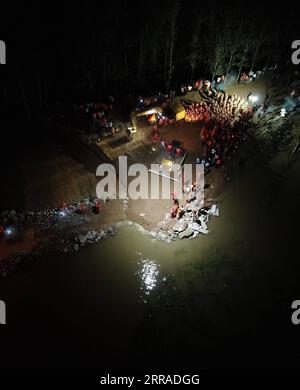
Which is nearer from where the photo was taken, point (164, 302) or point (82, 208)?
point (164, 302)

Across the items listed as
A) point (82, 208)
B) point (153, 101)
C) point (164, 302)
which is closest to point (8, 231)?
point (82, 208)

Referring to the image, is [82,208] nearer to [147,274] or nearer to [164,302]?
[147,274]

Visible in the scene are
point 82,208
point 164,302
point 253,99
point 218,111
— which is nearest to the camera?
point 164,302

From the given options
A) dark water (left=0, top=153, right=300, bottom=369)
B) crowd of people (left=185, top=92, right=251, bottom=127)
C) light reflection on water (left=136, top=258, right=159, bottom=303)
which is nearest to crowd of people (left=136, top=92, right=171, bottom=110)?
crowd of people (left=185, top=92, right=251, bottom=127)

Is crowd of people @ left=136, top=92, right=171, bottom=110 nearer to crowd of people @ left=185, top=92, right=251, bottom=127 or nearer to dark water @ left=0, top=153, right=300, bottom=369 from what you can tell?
crowd of people @ left=185, top=92, right=251, bottom=127

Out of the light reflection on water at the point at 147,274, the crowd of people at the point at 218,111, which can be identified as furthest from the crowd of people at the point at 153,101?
the light reflection on water at the point at 147,274

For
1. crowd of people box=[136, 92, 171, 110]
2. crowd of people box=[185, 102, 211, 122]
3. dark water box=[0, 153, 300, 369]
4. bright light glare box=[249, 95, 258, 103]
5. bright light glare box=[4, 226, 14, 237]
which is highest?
bright light glare box=[249, 95, 258, 103]

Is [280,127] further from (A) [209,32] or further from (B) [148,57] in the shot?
(B) [148,57]

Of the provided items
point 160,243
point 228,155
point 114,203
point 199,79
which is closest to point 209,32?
point 199,79
